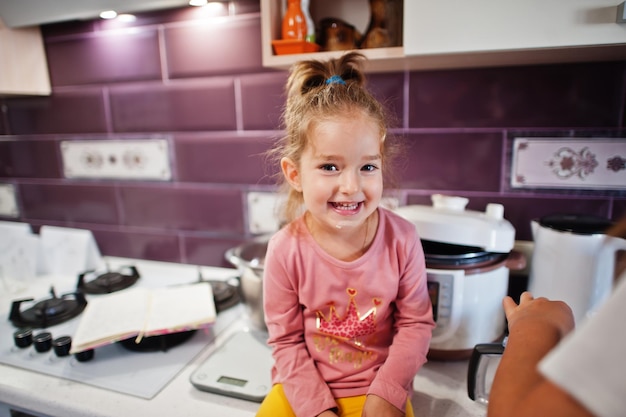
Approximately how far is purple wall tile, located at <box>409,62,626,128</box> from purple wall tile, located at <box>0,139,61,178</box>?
1.20 m

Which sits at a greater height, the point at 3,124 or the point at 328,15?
the point at 328,15

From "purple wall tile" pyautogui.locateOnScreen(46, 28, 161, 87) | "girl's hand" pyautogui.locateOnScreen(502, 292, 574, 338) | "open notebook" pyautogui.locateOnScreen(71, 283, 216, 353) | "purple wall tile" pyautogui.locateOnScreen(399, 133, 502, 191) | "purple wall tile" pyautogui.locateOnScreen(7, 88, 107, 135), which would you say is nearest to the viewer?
"girl's hand" pyautogui.locateOnScreen(502, 292, 574, 338)

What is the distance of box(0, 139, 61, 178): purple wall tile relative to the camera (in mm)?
1413

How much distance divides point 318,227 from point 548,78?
609mm

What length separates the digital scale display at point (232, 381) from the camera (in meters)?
0.73

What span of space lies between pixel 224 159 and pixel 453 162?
0.63 m

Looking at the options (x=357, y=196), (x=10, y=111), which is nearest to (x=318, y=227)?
(x=357, y=196)

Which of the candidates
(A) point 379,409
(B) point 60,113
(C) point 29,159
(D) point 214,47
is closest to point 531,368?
(A) point 379,409

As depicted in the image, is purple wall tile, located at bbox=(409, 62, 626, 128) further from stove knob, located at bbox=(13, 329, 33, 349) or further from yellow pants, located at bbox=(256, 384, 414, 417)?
stove knob, located at bbox=(13, 329, 33, 349)

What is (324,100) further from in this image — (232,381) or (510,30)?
(232,381)

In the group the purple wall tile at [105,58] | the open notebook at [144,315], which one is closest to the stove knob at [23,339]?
the open notebook at [144,315]

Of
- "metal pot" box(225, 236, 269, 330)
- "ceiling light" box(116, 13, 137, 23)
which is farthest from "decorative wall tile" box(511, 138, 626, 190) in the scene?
"ceiling light" box(116, 13, 137, 23)

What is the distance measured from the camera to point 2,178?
1.52 metres

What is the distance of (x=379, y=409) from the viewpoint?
600 mm
